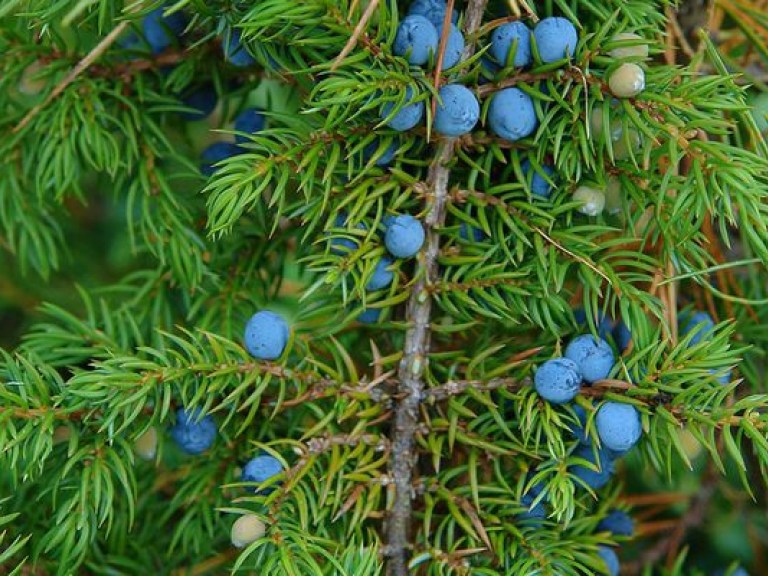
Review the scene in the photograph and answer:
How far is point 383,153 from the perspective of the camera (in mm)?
569

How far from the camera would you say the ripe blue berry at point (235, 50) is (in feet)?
1.98

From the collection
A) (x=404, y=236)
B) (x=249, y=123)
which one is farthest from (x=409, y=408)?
(x=249, y=123)

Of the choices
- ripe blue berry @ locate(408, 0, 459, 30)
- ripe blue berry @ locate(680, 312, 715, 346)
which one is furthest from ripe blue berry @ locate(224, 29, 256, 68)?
ripe blue berry @ locate(680, 312, 715, 346)

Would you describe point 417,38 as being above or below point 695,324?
above

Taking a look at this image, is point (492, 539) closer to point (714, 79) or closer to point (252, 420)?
point (252, 420)

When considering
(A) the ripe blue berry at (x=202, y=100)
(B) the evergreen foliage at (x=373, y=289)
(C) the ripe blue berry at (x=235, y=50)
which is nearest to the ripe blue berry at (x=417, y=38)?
(B) the evergreen foliage at (x=373, y=289)

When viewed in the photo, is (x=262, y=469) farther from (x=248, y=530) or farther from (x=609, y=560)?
(x=609, y=560)

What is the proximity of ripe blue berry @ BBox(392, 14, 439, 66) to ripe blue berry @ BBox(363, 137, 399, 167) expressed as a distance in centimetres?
6

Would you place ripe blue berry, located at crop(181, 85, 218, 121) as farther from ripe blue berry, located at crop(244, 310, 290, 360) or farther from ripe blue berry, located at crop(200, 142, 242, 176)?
ripe blue berry, located at crop(244, 310, 290, 360)

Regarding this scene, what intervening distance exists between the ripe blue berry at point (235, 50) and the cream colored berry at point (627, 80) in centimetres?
22

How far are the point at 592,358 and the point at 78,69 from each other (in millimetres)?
377

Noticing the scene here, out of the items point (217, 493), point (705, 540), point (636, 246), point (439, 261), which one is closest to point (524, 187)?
point (439, 261)

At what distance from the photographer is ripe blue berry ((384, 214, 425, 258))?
568mm

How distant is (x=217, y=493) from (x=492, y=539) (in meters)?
0.19
